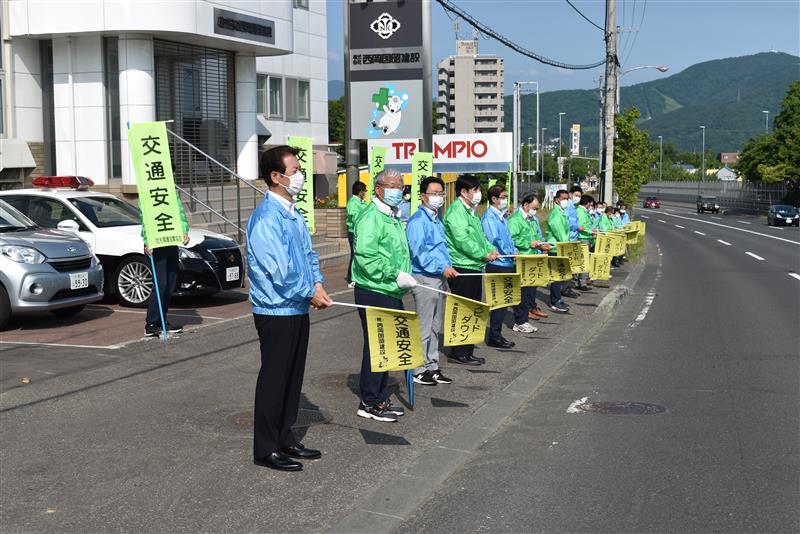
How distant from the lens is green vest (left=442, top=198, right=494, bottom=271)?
9.90 metres

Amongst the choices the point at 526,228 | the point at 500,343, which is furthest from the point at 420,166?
the point at 500,343

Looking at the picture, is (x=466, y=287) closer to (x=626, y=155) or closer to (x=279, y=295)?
(x=279, y=295)

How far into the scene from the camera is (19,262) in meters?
11.4

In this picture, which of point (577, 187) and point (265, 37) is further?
point (265, 37)

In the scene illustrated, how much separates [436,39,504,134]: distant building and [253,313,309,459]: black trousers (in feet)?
Result: 527

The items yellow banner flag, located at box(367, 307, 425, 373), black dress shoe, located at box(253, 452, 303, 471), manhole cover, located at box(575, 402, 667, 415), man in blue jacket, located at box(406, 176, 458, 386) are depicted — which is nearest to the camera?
black dress shoe, located at box(253, 452, 303, 471)

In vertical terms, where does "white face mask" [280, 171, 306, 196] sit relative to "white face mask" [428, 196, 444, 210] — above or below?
above

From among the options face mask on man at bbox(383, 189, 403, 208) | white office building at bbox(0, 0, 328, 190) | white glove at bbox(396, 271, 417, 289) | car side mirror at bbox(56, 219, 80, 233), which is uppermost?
white office building at bbox(0, 0, 328, 190)

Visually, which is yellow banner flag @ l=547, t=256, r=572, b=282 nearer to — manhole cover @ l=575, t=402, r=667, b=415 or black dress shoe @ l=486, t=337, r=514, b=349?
black dress shoe @ l=486, t=337, r=514, b=349

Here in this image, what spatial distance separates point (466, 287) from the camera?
32.4 feet

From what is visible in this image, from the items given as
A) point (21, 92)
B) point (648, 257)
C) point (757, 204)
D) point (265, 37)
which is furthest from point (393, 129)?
point (757, 204)

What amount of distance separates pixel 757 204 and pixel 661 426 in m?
86.3

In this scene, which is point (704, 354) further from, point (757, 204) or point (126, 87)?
point (757, 204)

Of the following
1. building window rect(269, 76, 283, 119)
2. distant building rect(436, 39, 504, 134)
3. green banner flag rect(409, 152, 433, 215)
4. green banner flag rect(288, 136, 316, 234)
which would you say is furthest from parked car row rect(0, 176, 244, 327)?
distant building rect(436, 39, 504, 134)
